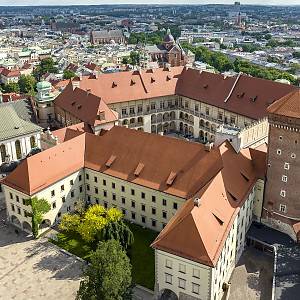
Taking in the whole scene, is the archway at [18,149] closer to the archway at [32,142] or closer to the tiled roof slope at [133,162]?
the archway at [32,142]

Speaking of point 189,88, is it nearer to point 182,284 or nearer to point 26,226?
point 26,226

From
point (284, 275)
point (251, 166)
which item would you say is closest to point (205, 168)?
point (251, 166)

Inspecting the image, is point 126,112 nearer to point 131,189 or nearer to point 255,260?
point 131,189

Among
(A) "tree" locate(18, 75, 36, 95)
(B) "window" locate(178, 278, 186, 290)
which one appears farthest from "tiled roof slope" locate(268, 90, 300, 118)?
(A) "tree" locate(18, 75, 36, 95)

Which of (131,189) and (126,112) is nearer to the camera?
(131,189)

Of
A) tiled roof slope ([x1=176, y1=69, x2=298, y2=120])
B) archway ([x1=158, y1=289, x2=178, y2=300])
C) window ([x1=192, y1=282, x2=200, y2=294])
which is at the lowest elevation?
archway ([x1=158, y1=289, x2=178, y2=300])

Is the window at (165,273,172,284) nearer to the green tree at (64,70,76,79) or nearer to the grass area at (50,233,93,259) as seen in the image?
the grass area at (50,233,93,259)
